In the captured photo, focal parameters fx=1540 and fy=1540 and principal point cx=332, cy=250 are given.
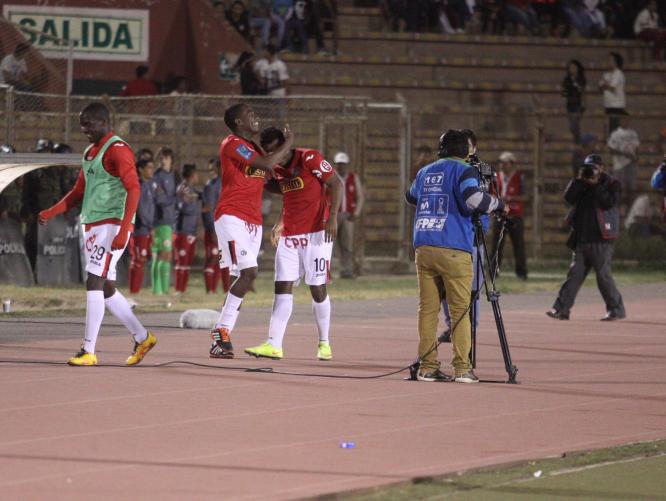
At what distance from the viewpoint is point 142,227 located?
2131 centimetres

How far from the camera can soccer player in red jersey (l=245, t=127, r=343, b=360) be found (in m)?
13.8

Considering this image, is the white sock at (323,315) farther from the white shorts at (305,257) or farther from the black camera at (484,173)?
the black camera at (484,173)

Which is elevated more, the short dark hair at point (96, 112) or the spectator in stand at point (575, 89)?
the spectator in stand at point (575, 89)

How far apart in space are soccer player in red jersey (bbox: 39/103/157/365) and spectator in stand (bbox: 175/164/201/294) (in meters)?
8.81

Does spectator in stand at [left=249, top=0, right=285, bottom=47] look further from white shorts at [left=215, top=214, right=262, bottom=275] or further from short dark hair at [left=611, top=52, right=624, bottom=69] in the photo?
white shorts at [left=215, top=214, right=262, bottom=275]

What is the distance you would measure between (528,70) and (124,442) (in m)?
28.9

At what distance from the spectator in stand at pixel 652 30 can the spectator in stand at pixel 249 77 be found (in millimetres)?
11715

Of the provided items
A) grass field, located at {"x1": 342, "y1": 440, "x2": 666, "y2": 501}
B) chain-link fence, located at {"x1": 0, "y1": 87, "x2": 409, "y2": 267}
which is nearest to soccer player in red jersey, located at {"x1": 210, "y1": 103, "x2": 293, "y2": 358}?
grass field, located at {"x1": 342, "y1": 440, "x2": 666, "y2": 501}

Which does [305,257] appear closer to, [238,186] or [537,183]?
[238,186]

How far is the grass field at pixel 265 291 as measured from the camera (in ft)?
66.1

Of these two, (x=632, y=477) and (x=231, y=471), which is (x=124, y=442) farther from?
(x=632, y=477)

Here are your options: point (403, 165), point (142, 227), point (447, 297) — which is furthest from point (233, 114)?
point (403, 165)

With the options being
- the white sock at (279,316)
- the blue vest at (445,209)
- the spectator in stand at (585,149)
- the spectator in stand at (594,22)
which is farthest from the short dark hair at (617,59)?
the blue vest at (445,209)

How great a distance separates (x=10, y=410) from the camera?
1045 centimetres
